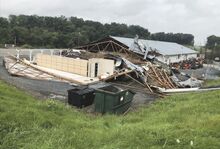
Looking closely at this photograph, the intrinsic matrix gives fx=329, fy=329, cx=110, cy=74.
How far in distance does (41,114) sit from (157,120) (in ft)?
14.8

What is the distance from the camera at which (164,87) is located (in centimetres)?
2533

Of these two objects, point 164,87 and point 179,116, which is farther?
point 164,87

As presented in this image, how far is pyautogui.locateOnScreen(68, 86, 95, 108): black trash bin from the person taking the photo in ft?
56.4

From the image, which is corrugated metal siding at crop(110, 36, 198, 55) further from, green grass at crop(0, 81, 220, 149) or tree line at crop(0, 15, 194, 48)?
green grass at crop(0, 81, 220, 149)

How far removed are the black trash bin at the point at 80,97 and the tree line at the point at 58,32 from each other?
4874 cm

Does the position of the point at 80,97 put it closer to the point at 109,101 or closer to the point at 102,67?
the point at 109,101

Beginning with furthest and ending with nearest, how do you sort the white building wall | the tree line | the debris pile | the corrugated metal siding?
the tree line, the debris pile, the corrugated metal siding, the white building wall

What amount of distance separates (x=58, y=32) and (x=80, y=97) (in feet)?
208

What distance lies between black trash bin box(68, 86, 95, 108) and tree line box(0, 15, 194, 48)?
1919 inches

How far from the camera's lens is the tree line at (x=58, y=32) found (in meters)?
68.0

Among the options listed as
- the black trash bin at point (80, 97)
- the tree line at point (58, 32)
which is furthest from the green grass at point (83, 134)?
the tree line at point (58, 32)

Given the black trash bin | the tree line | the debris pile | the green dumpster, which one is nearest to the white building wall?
the black trash bin

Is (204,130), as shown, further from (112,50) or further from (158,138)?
(112,50)

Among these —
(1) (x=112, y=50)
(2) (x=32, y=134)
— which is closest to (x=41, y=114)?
(2) (x=32, y=134)
